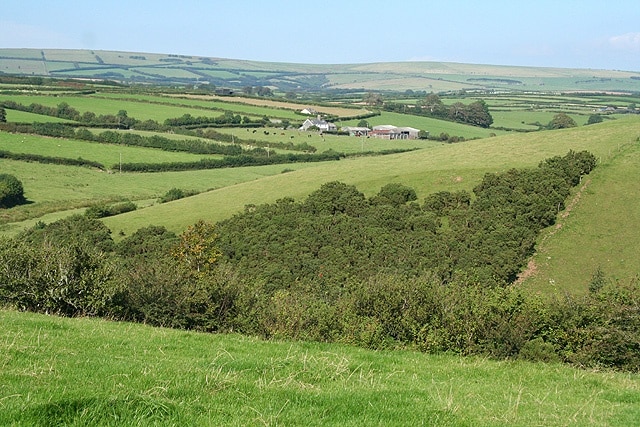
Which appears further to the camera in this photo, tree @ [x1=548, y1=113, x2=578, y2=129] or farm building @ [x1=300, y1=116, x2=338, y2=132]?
farm building @ [x1=300, y1=116, x2=338, y2=132]

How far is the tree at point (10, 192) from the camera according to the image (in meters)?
81.3

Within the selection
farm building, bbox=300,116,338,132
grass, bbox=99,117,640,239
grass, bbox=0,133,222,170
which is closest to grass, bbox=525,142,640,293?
grass, bbox=99,117,640,239

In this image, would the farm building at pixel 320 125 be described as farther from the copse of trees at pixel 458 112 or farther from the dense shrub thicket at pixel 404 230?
the dense shrub thicket at pixel 404 230

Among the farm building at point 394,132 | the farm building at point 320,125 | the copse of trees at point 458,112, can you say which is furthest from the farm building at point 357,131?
the copse of trees at point 458,112

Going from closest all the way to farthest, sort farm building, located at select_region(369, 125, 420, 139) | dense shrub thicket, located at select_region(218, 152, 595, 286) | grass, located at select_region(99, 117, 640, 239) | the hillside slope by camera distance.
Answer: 1. dense shrub thicket, located at select_region(218, 152, 595, 286)
2. the hillside slope
3. grass, located at select_region(99, 117, 640, 239)
4. farm building, located at select_region(369, 125, 420, 139)

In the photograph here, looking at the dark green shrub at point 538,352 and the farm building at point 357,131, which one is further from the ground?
the dark green shrub at point 538,352

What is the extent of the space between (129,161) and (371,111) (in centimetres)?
9016

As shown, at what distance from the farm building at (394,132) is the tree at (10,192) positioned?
82.7 meters

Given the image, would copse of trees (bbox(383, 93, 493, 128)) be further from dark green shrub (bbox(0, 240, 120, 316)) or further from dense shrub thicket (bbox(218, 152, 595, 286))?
dark green shrub (bbox(0, 240, 120, 316))

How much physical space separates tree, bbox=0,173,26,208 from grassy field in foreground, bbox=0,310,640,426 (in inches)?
2852

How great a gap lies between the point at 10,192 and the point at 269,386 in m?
81.5

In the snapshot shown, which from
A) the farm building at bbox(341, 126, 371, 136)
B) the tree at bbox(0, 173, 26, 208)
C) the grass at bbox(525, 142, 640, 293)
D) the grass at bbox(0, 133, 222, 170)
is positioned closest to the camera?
the grass at bbox(525, 142, 640, 293)

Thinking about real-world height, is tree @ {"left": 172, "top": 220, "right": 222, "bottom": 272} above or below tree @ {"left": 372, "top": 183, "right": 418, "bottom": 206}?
below

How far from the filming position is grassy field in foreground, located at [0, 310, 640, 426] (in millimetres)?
8797
